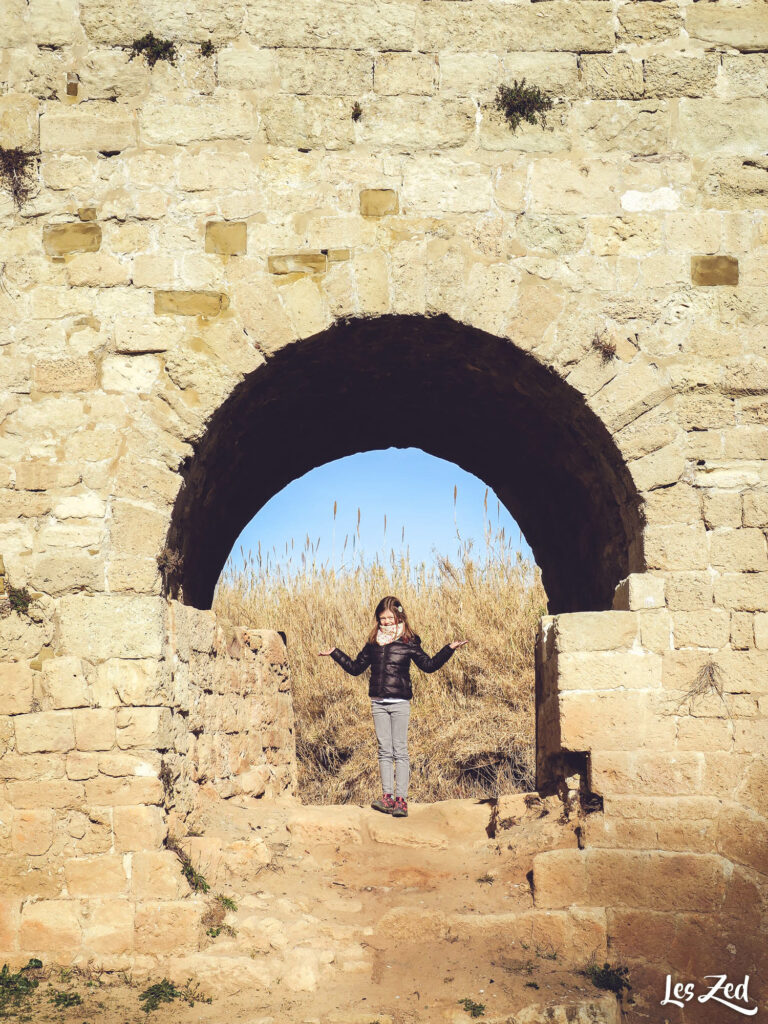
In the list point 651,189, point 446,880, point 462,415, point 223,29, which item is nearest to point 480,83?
point 651,189

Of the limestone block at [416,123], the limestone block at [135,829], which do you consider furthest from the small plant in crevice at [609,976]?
the limestone block at [416,123]

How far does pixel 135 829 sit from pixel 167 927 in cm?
46

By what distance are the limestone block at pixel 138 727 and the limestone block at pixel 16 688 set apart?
1.47 feet

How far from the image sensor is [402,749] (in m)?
6.54

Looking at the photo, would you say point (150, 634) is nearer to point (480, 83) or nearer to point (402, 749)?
point (402, 749)

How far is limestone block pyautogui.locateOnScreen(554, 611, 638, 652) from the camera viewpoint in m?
4.67

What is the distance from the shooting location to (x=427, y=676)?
433 inches

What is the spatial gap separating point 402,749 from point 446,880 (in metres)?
1.40

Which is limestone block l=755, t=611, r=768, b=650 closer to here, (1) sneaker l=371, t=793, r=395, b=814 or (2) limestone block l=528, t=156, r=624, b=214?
(2) limestone block l=528, t=156, r=624, b=214

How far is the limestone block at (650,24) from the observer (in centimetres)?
516

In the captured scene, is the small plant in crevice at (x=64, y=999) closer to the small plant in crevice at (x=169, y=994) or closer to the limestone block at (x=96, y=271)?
the small plant in crevice at (x=169, y=994)

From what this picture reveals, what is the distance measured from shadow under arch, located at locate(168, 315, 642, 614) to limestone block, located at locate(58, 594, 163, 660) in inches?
17.6

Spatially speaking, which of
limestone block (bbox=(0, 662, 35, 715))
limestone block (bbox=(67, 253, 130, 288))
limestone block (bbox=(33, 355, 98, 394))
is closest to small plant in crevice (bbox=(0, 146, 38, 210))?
limestone block (bbox=(67, 253, 130, 288))

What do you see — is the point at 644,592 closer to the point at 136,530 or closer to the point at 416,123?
the point at 136,530
